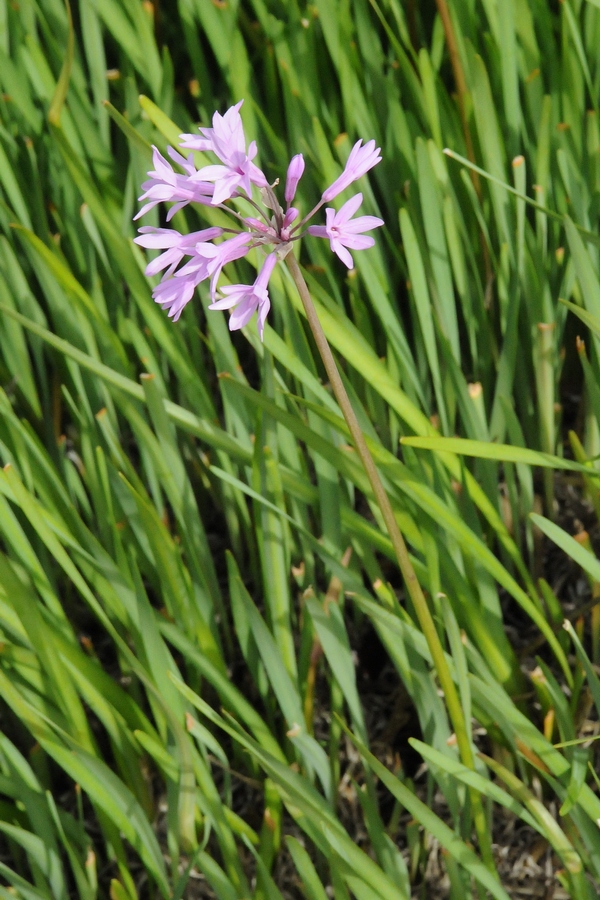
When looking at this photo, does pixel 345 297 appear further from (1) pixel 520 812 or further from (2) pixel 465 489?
(1) pixel 520 812

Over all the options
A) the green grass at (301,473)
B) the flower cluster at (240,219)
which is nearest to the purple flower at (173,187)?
the flower cluster at (240,219)

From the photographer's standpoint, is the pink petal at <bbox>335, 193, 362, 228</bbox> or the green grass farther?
the green grass

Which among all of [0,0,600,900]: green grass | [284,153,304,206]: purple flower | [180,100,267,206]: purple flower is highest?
[180,100,267,206]: purple flower

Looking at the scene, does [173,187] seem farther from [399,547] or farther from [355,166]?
[399,547]

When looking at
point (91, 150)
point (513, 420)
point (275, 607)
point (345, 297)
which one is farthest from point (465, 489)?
point (91, 150)

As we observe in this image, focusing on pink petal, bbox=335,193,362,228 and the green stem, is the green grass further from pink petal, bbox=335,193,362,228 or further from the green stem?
pink petal, bbox=335,193,362,228

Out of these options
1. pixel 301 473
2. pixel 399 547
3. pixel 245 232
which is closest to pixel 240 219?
pixel 245 232

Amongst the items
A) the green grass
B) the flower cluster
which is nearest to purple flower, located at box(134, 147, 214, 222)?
the flower cluster
